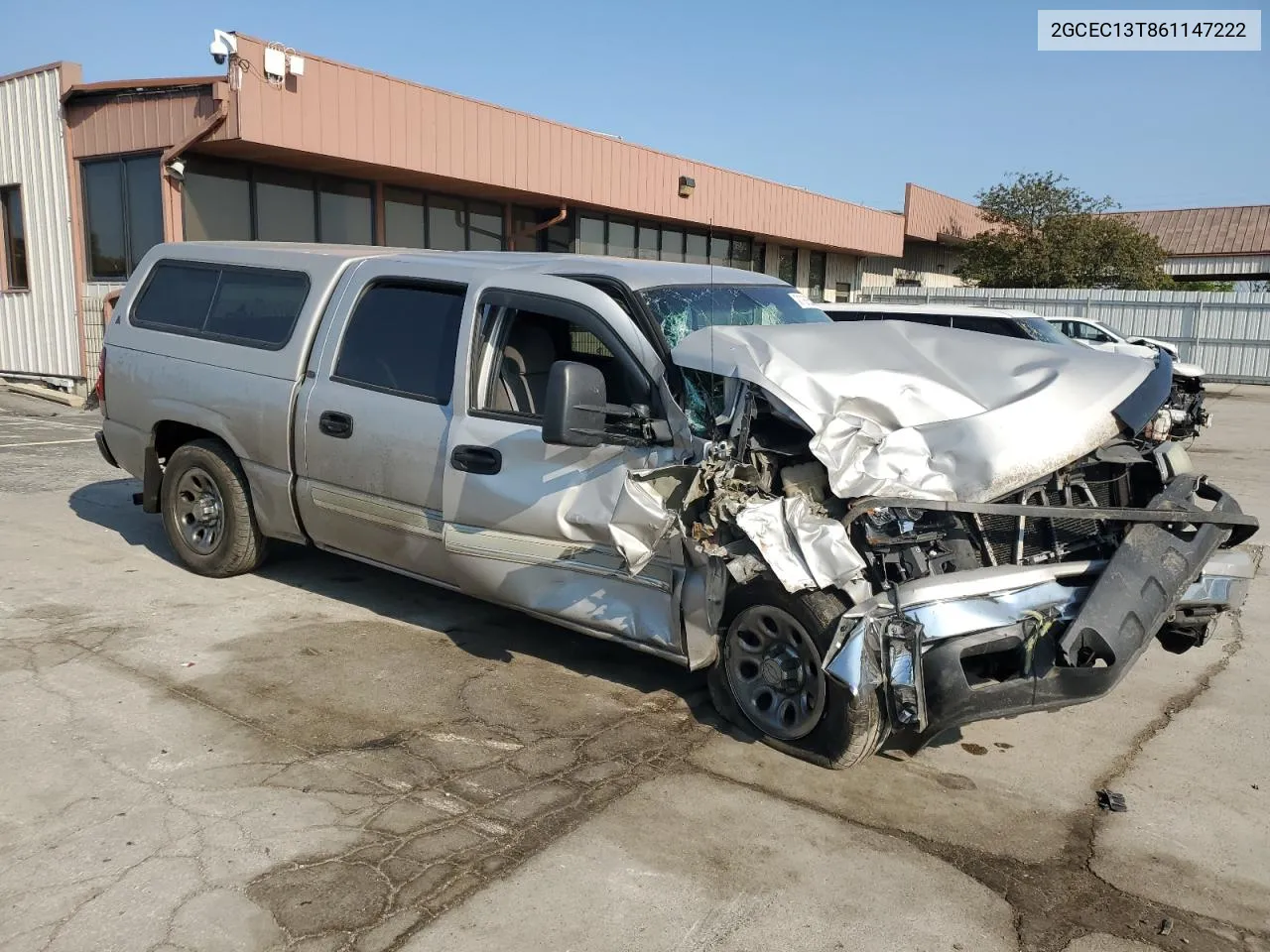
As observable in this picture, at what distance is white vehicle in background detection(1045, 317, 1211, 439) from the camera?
1316cm

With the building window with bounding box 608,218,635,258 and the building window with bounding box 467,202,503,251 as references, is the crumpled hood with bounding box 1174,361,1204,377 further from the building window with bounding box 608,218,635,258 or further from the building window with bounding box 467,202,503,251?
the building window with bounding box 467,202,503,251

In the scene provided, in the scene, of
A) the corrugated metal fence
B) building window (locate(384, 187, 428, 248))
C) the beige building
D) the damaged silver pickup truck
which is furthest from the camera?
the corrugated metal fence

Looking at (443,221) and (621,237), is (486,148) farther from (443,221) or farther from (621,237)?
(621,237)

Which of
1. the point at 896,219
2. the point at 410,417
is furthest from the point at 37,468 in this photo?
the point at 896,219

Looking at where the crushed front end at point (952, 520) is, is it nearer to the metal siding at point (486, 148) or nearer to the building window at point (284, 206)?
the metal siding at point (486, 148)

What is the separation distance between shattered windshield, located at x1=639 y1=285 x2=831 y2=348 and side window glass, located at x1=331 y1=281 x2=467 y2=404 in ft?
3.39

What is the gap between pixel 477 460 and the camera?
16.1 ft

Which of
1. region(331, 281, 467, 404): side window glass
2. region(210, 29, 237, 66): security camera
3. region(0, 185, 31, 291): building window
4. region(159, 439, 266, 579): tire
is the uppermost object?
region(210, 29, 237, 66): security camera

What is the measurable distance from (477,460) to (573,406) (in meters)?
0.83

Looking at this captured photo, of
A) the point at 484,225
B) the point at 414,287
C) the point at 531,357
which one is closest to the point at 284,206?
the point at 484,225

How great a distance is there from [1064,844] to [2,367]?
18.4 meters

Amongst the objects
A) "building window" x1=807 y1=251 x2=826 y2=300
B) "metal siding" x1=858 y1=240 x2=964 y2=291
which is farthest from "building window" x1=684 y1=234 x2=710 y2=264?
"metal siding" x1=858 y1=240 x2=964 y2=291

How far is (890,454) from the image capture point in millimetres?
3902

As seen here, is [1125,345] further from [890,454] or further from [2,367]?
[2,367]
